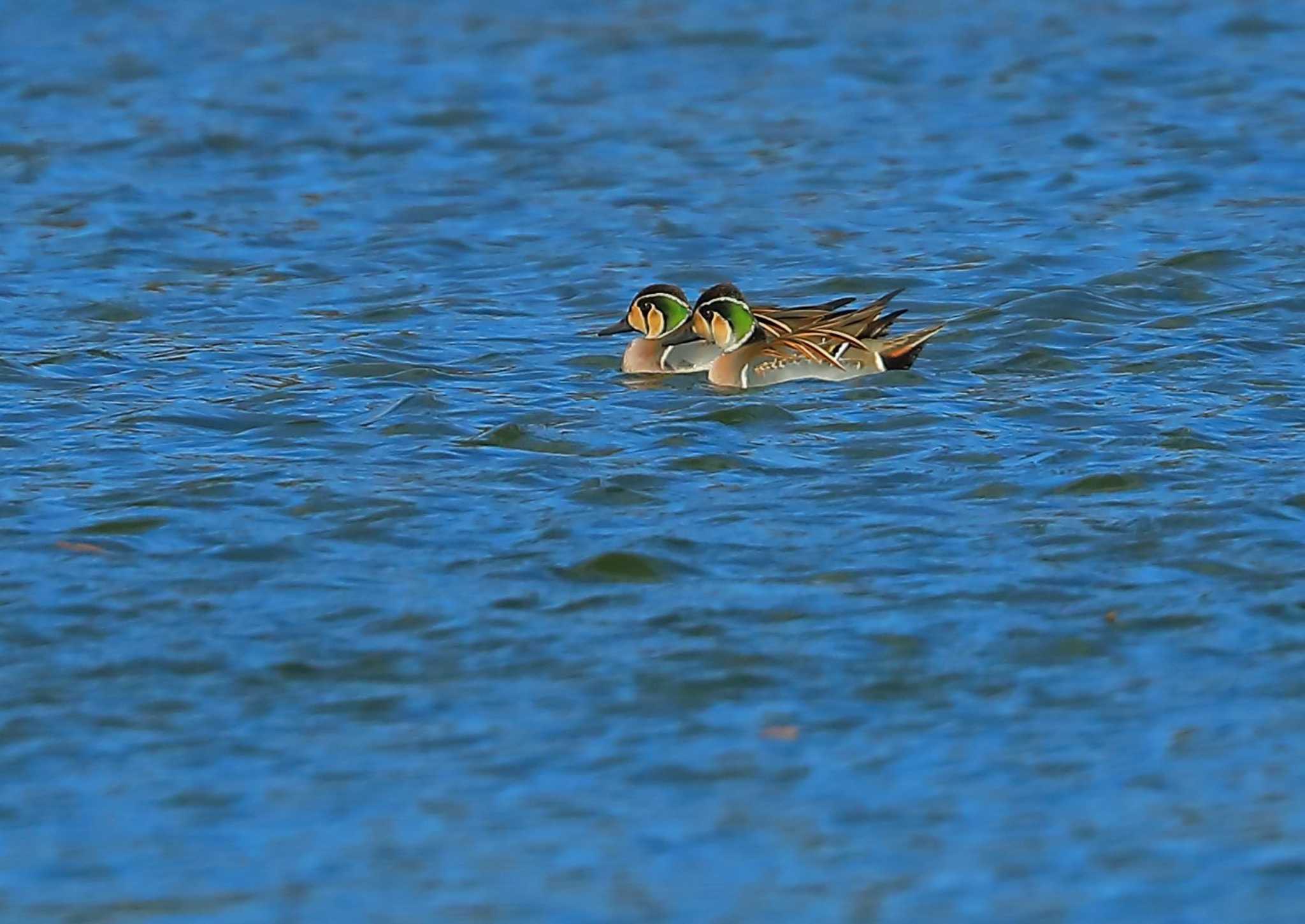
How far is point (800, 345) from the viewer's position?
11.7m

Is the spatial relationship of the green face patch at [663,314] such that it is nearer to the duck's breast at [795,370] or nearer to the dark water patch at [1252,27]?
the duck's breast at [795,370]

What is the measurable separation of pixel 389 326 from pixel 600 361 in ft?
4.38

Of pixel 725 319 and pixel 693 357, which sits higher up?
pixel 725 319

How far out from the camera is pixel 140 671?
7984mm

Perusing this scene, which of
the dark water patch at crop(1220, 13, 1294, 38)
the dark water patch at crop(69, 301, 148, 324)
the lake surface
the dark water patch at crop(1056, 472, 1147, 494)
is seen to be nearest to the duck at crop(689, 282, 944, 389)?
the lake surface

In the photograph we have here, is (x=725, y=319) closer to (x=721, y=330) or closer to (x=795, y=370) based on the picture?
(x=721, y=330)

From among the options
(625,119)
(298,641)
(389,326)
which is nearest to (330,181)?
(625,119)

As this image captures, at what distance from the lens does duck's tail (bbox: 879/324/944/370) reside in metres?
11.6

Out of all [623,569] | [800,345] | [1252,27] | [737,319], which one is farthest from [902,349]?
[1252,27]

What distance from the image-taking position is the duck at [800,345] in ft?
38.2

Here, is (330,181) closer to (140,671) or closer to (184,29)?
(184,29)

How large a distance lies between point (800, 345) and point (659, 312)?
850 mm

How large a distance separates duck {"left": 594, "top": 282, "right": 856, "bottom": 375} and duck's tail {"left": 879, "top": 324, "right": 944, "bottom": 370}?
401 mm

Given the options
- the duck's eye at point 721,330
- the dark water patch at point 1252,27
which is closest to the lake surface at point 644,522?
the duck's eye at point 721,330
